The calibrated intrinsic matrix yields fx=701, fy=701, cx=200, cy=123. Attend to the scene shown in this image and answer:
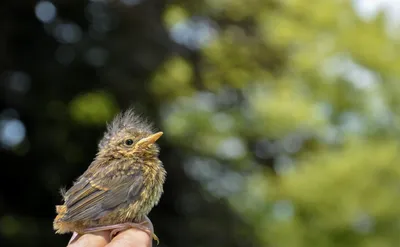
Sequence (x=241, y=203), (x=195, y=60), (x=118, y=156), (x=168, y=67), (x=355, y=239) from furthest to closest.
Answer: (x=355, y=239) → (x=241, y=203) → (x=195, y=60) → (x=168, y=67) → (x=118, y=156)

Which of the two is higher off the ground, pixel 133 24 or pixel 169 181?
pixel 133 24

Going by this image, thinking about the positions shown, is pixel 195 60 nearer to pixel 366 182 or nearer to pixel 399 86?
pixel 366 182

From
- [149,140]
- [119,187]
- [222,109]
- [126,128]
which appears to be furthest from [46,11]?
[119,187]

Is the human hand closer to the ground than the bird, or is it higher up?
closer to the ground

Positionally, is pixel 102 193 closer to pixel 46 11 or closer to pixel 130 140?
pixel 130 140

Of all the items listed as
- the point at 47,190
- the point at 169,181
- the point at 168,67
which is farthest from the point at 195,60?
the point at 47,190

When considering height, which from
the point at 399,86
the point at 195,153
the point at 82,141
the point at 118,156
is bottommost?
the point at 118,156

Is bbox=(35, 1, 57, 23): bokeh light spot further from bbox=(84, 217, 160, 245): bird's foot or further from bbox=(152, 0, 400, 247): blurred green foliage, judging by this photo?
bbox=(84, 217, 160, 245): bird's foot

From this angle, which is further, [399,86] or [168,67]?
[399,86]

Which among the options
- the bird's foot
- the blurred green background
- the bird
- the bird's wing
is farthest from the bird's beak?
the blurred green background
